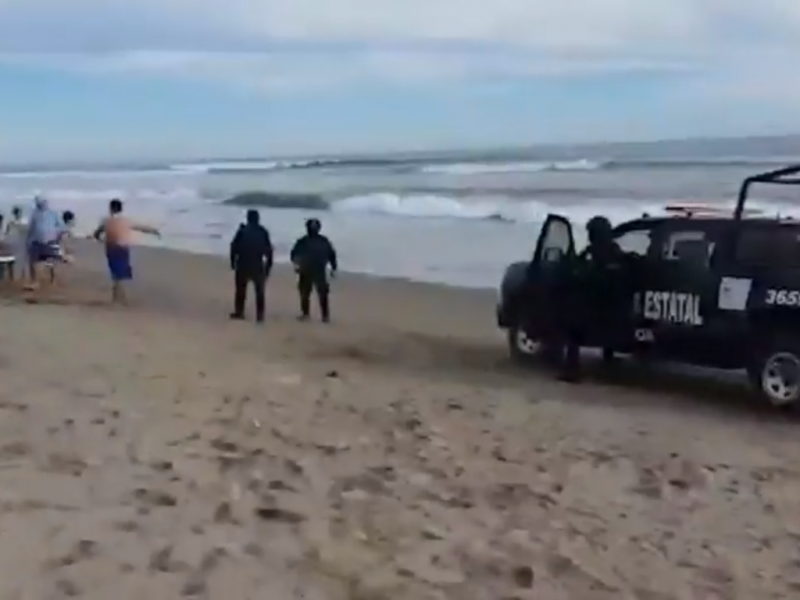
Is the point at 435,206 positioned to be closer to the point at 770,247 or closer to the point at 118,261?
the point at 118,261

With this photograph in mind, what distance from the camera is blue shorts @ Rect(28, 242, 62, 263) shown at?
16.6 meters

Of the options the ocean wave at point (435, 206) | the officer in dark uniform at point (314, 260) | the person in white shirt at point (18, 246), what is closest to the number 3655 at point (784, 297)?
the officer in dark uniform at point (314, 260)

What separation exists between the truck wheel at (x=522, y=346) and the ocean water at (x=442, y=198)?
25.2 ft

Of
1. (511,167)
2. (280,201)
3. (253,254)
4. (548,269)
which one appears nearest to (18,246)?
(253,254)

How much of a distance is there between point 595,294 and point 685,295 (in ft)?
3.31

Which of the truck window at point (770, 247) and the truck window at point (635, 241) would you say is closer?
the truck window at point (770, 247)

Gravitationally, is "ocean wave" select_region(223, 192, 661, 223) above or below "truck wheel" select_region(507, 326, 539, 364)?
below

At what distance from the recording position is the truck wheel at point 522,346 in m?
12.1

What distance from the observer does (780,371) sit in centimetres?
970

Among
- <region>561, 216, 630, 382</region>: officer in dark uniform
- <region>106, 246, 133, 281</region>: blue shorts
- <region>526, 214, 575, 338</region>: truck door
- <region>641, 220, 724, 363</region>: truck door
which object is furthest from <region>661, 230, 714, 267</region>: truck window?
<region>106, 246, 133, 281</region>: blue shorts

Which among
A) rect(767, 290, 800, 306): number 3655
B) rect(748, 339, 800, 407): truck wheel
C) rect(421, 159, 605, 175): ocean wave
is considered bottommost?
rect(421, 159, 605, 175): ocean wave

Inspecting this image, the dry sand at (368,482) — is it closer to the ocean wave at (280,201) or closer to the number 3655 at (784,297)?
the number 3655 at (784,297)

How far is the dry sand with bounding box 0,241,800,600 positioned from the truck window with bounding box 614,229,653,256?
3.88ft

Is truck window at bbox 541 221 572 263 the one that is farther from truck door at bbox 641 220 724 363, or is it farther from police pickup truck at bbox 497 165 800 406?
truck door at bbox 641 220 724 363
